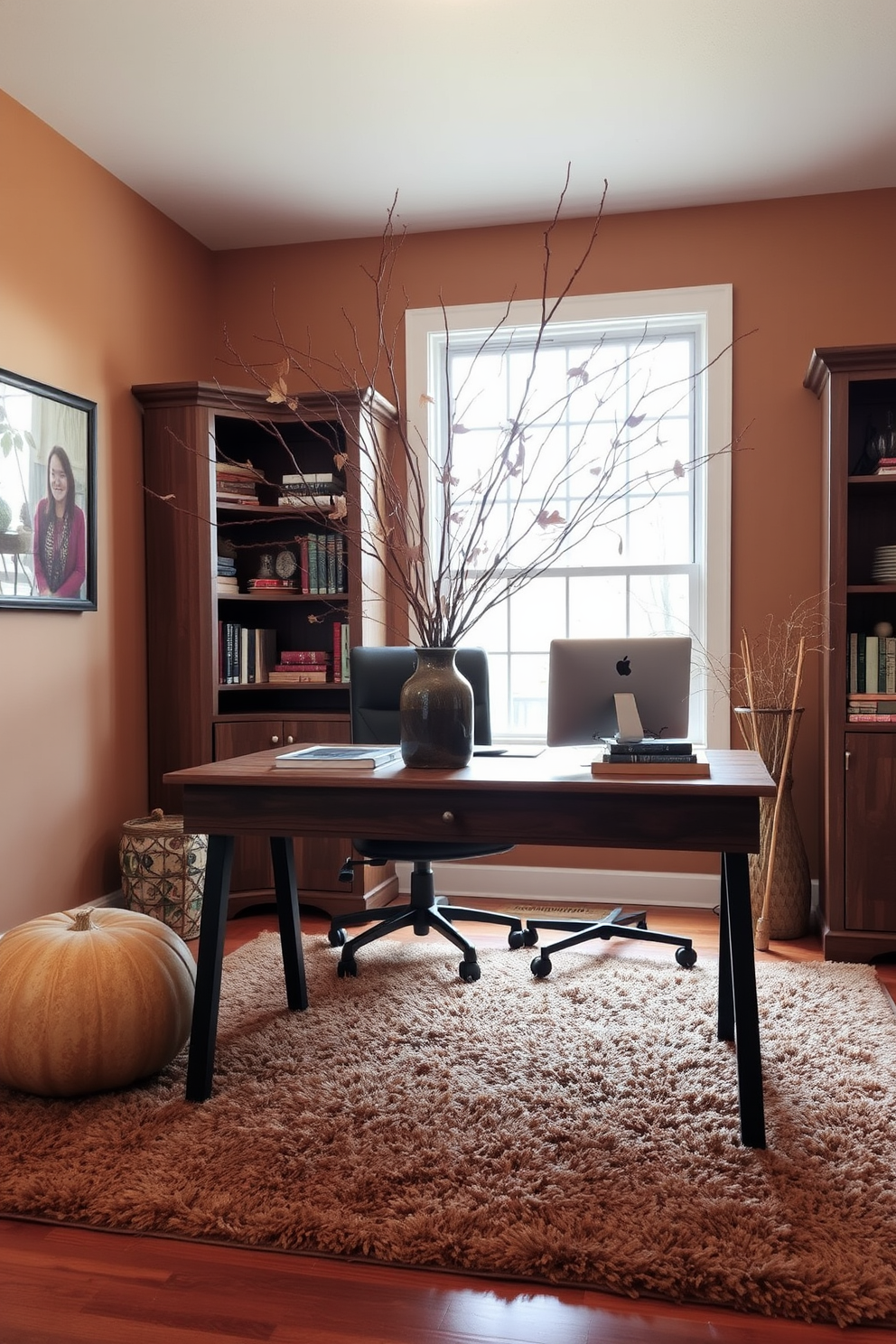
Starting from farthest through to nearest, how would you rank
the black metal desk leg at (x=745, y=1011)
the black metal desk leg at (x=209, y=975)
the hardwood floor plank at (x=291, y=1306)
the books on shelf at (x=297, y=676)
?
1. the books on shelf at (x=297, y=676)
2. the black metal desk leg at (x=209, y=975)
3. the black metal desk leg at (x=745, y=1011)
4. the hardwood floor plank at (x=291, y=1306)

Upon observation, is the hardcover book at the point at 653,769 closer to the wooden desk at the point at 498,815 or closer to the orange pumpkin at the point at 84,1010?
the wooden desk at the point at 498,815

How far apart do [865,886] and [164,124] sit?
11.8ft

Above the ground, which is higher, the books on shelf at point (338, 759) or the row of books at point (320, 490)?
the row of books at point (320, 490)

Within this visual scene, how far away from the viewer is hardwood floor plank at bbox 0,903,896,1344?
159cm

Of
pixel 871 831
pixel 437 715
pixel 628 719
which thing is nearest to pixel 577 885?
pixel 871 831

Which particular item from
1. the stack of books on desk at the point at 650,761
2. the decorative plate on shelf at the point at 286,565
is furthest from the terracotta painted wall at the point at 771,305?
the stack of books on desk at the point at 650,761

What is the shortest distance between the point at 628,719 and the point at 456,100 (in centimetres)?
228

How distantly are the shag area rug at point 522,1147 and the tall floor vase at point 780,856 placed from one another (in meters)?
0.77

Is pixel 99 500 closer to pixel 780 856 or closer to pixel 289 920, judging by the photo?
pixel 289 920

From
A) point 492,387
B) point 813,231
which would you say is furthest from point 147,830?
point 813,231

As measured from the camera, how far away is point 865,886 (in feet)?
11.7

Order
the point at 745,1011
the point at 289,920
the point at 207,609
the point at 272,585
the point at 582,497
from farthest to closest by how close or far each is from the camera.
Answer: the point at 582,497 → the point at 272,585 → the point at 207,609 → the point at 289,920 → the point at 745,1011

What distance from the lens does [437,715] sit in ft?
7.96

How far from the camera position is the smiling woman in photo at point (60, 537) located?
3486 mm
